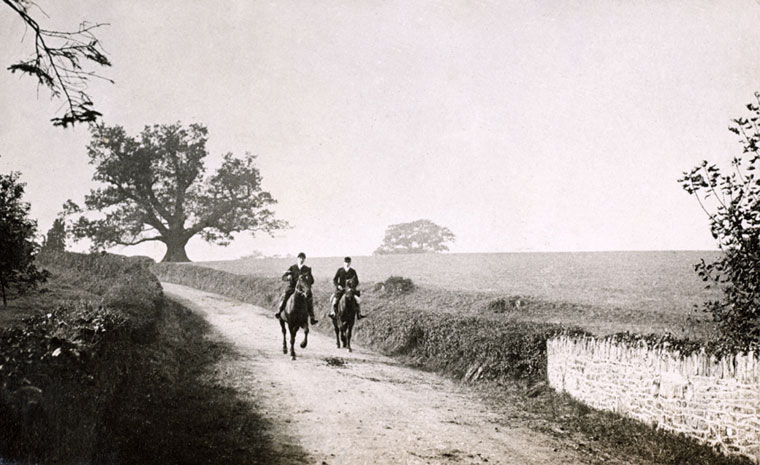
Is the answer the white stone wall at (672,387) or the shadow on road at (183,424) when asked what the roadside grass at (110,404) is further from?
the white stone wall at (672,387)

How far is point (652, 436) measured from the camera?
6605mm

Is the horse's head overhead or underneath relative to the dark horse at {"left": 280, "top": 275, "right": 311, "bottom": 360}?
overhead

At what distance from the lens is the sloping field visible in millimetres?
20422

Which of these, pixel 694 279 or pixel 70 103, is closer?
pixel 70 103

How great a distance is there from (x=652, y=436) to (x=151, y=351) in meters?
9.54

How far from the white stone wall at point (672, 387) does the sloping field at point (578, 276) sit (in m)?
8.95

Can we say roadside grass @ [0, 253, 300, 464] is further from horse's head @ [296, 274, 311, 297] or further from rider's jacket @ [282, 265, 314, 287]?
rider's jacket @ [282, 265, 314, 287]

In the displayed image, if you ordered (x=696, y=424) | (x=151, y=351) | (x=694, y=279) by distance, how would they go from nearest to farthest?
(x=696, y=424), (x=151, y=351), (x=694, y=279)

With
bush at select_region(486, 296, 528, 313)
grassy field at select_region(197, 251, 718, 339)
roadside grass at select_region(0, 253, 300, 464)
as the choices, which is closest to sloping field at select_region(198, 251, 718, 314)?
grassy field at select_region(197, 251, 718, 339)

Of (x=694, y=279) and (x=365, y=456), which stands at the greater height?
(x=694, y=279)

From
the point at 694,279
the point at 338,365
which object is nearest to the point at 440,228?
the point at 694,279

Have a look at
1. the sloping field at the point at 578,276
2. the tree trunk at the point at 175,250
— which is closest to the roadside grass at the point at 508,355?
the sloping field at the point at 578,276

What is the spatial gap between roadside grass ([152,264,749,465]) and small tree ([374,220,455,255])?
53.8 metres

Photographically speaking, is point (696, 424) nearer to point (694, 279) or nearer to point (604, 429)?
point (604, 429)
